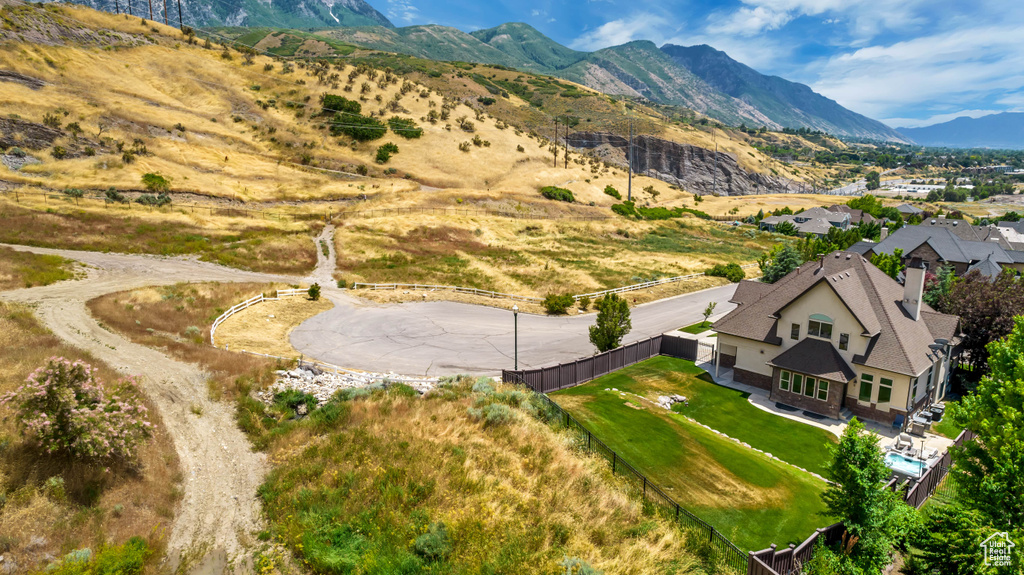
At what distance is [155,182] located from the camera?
6431cm

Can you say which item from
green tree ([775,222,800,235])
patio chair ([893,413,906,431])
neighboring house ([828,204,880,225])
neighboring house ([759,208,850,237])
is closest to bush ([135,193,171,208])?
patio chair ([893,413,906,431])

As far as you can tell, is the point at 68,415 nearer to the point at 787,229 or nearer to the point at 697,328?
the point at 697,328

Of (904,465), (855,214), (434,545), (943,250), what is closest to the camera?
(434,545)

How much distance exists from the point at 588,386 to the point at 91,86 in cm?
9826

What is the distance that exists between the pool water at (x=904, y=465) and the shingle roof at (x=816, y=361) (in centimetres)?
470

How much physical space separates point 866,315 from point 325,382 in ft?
91.6

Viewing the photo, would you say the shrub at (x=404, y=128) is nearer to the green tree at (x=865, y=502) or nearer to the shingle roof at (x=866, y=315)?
the shingle roof at (x=866, y=315)

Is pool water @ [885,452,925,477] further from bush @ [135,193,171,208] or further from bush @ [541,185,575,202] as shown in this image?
bush @ [541,185,575,202]

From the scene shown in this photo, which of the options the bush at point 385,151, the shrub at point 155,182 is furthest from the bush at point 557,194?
the shrub at point 155,182

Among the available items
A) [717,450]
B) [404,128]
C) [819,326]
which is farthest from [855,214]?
[717,450]

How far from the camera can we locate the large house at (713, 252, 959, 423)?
2480 cm

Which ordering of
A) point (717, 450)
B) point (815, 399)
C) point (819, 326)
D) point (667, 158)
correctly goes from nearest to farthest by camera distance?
point (717, 450)
point (815, 399)
point (819, 326)
point (667, 158)

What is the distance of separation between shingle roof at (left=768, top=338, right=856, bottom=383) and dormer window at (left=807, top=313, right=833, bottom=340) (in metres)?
0.33

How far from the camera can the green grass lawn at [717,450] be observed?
658 inches
